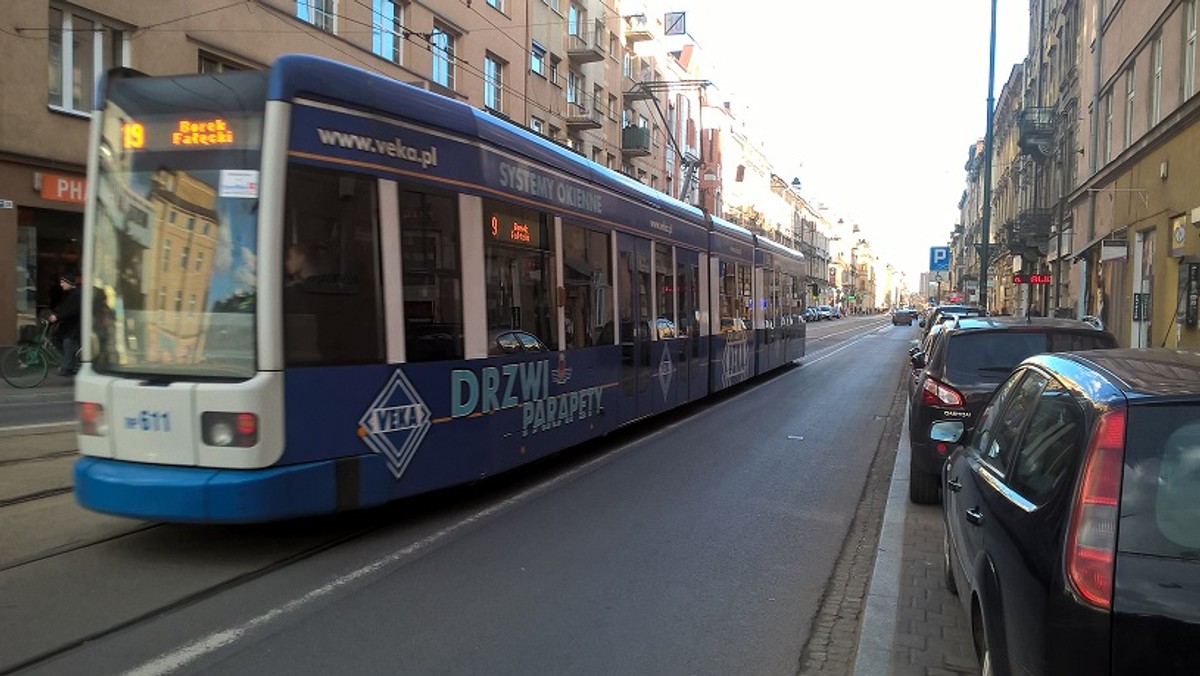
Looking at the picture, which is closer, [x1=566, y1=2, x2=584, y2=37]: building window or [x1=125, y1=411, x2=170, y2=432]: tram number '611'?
[x1=125, y1=411, x2=170, y2=432]: tram number '611'

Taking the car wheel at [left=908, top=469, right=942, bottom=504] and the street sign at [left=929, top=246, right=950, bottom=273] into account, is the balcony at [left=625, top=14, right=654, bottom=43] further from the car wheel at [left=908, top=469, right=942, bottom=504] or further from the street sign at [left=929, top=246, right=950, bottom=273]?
the car wheel at [left=908, top=469, right=942, bottom=504]

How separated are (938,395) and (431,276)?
4.39 meters

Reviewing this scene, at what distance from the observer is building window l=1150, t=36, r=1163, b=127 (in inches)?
647

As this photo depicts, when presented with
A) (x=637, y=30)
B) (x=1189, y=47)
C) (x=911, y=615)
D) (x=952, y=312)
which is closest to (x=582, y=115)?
(x=637, y=30)

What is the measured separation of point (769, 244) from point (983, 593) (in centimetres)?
1586

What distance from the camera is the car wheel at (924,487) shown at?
7.04m

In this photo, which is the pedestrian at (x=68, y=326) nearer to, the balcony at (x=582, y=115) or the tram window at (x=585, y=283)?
the tram window at (x=585, y=283)

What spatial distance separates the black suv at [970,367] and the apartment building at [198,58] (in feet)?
15.9

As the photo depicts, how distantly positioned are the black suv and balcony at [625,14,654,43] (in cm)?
3969

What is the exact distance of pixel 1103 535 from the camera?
230cm

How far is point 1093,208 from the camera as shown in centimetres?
2305

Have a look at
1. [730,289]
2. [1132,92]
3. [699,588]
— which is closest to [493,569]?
[699,588]

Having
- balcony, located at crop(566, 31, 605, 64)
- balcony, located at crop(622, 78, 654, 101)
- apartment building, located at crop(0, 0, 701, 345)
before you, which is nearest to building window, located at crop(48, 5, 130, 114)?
apartment building, located at crop(0, 0, 701, 345)

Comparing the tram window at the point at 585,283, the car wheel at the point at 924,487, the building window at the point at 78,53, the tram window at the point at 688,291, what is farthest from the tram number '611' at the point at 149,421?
the building window at the point at 78,53
